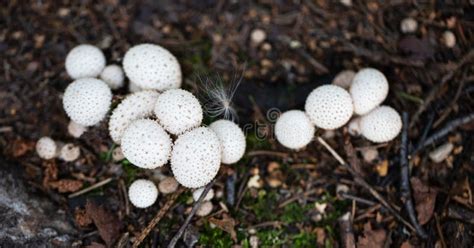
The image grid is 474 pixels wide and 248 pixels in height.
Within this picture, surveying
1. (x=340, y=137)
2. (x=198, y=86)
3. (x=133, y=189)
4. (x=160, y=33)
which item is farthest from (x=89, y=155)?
(x=340, y=137)

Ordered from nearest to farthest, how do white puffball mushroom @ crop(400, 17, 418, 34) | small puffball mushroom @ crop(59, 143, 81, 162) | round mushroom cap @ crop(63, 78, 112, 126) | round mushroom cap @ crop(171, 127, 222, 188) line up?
1. round mushroom cap @ crop(171, 127, 222, 188)
2. round mushroom cap @ crop(63, 78, 112, 126)
3. small puffball mushroom @ crop(59, 143, 81, 162)
4. white puffball mushroom @ crop(400, 17, 418, 34)

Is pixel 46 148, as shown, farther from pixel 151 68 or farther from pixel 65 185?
pixel 151 68

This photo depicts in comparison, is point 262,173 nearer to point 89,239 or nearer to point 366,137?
point 366,137

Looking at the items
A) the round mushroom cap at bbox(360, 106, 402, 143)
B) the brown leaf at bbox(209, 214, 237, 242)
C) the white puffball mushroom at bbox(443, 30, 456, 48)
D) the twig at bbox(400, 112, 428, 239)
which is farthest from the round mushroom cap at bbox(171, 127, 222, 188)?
the white puffball mushroom at bbox(443, 30, 456, 48)

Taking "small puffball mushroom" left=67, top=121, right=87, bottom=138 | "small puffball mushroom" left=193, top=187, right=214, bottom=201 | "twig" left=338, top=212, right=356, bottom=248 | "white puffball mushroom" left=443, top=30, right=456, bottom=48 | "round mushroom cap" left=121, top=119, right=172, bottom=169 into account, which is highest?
"white puffball mushroom" left=443, top=30, right=456, bottom=48

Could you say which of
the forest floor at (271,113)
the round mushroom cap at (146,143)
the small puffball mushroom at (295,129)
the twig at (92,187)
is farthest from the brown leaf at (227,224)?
the twig at (92,187)

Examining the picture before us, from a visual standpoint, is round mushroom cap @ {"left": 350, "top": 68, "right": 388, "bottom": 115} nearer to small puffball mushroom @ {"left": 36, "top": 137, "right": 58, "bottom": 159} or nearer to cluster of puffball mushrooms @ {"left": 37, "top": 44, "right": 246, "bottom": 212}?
cluster of puffball mushrooms @ {"left": 37, "top": 44, "right": 246, "bottom": 212}

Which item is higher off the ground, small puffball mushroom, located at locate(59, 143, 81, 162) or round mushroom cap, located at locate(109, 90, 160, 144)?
round mushroom cap, located at locate(109, 90, 160, 144)
